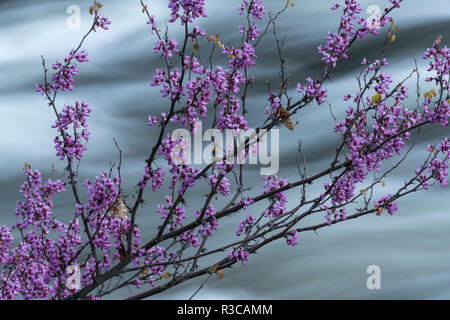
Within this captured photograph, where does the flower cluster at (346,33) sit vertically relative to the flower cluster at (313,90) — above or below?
above

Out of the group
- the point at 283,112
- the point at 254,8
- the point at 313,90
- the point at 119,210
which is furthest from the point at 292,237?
the point at 254,8

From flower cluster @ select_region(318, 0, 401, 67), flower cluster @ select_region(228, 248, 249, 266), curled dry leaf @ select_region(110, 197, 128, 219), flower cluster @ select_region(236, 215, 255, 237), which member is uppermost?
flower cluster @ select_region(318, 0, 401, 67)

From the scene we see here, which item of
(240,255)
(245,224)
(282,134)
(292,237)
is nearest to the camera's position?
(240,255)

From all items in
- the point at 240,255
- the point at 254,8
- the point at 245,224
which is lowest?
the point at 240,255

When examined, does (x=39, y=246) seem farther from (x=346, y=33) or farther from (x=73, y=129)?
(x=346, y=33)

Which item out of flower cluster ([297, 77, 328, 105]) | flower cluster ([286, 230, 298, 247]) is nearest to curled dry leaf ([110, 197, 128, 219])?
A: flower cluster ([286, 230, 298, 247])

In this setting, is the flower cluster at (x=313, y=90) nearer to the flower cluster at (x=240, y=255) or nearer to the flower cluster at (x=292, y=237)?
the flower cluster at (x=292, y=237)

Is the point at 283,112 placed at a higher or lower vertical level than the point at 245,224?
higher

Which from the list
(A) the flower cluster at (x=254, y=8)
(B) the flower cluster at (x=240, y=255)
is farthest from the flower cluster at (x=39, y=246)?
(A) the flower cluster at (x=254, y=8)

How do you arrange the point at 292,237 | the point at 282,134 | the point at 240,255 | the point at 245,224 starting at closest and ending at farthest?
the point at 240,255
the point at 292,237
the point at 245,224
the point at 282,134

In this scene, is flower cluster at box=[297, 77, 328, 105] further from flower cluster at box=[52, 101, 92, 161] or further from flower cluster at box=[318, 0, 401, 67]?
flower cluster at box=[52, 101, 92, 161]

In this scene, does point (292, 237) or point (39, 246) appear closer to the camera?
point (292, 237)

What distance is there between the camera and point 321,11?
434 inches
